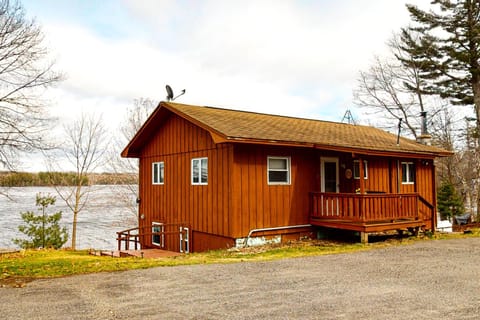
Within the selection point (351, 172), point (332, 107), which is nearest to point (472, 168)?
point (332, 107)

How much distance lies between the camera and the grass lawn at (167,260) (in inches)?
296

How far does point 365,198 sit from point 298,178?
2105 mm

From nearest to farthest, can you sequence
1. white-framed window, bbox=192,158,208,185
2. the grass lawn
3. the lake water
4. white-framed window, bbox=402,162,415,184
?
the grass lawn
white-framed window, bbox=192,158,208,185
white-framed window, bbox=402,162,415,184
the lake water

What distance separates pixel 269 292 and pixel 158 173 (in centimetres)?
1013

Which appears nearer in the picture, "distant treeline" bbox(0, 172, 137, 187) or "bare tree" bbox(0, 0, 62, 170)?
"bare tree" bbox(0, 0, 62, 170)

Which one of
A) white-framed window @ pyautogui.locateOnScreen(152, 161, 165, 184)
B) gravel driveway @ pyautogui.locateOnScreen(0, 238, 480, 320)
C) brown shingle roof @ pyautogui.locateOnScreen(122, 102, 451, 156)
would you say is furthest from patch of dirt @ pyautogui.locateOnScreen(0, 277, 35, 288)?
white-framed window @ pyautogui.locateOnScreen(152, 161, 165, 184)

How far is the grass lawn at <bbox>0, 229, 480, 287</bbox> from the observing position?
24.6ft

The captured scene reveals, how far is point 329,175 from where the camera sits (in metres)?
12.8

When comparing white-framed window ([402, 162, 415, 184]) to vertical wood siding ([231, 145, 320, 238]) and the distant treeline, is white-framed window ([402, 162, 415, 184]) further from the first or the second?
the distant treeline

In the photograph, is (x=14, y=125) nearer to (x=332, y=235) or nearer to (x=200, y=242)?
(x=200, y=242)

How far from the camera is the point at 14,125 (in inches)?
486

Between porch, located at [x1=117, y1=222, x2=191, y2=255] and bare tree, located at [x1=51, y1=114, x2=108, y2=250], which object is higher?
bare tree, located at [x1=51, y1=114, x2=108, y2=250]

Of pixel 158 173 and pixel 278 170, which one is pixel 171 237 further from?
pixel 278 170

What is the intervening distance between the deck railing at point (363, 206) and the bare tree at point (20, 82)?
9.30 metres
